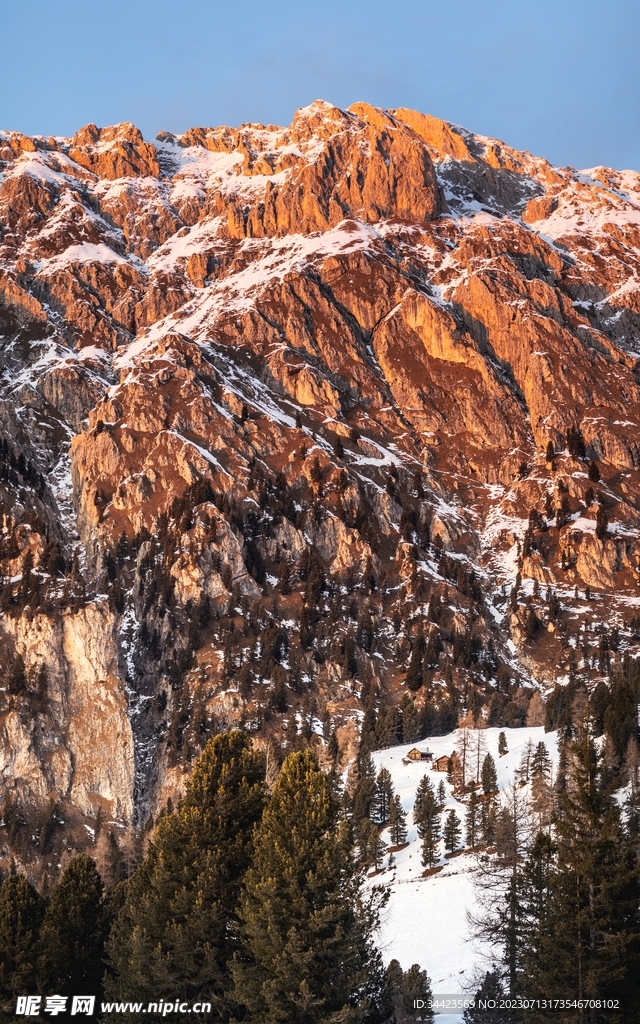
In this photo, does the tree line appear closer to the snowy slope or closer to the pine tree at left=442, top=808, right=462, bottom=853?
the snowy slope

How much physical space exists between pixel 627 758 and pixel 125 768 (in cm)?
10747

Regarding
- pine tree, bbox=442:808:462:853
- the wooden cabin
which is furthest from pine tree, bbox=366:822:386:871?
the wooden cabin

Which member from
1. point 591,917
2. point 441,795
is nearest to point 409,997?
point 591,917

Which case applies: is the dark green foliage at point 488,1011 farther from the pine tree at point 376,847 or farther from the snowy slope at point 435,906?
the pine tree at point 376,847

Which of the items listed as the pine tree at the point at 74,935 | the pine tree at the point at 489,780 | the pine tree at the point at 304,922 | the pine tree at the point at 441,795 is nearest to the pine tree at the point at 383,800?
the pine tree at the point at 441,795

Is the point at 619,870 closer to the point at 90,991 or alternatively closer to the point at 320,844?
the point at 320,844

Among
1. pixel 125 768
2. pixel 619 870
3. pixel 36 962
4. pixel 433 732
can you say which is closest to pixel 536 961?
pixel 619 870

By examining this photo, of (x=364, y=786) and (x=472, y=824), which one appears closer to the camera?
(x=472, y=824)

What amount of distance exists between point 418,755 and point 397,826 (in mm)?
33599

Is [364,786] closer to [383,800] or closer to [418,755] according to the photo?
[383,800]

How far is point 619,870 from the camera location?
41.8 metres

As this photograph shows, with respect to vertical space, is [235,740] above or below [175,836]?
above

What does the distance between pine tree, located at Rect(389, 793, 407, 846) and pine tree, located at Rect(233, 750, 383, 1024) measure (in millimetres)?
86723

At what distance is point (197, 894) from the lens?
47.6 meters
